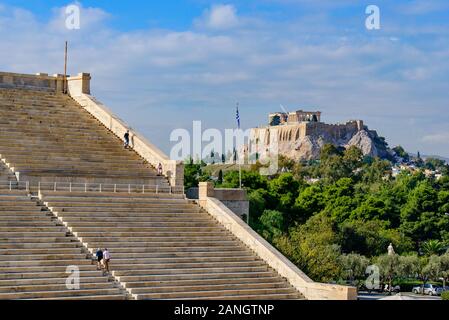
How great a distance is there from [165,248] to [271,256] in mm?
3616

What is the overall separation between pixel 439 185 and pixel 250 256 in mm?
100869

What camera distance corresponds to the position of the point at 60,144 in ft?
119

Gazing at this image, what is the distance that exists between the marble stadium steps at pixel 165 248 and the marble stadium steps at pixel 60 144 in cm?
217

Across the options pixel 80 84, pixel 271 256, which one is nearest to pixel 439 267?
pixel 80 84

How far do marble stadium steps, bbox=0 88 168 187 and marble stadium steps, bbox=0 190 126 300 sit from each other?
3.70m

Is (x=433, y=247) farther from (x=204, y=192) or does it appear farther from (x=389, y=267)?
(x=204, y=192)

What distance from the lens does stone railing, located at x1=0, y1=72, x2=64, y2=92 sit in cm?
4044

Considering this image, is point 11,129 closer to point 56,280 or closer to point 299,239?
point 56,280

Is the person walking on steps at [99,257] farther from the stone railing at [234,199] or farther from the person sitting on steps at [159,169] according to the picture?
the person sitting on steps at [159,169]

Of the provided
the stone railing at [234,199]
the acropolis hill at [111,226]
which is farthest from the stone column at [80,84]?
the stone railing at [234,199]

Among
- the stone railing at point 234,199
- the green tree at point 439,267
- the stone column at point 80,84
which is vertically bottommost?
the green tree at point 439,267

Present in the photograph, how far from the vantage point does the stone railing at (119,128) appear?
3550 cm

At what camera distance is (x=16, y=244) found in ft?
87.1
